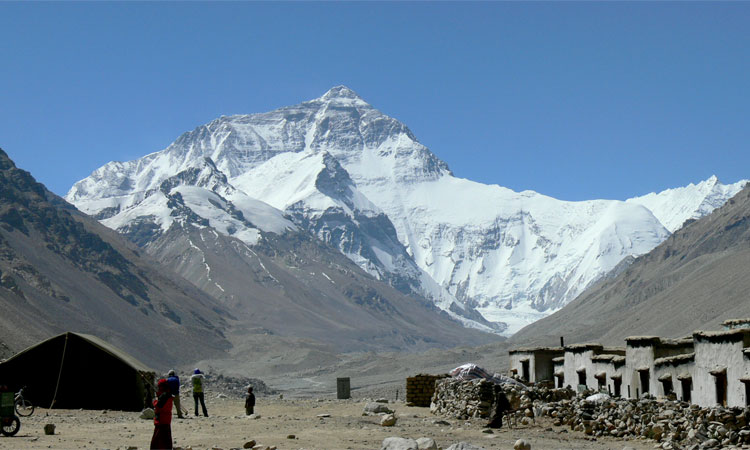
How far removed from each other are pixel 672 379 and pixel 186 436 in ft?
42.0

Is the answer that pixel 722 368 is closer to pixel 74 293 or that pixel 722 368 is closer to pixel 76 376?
pixel 76 376

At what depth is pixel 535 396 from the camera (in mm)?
27578

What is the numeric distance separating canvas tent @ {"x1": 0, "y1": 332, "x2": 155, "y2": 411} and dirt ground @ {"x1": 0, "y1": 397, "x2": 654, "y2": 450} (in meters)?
1.81

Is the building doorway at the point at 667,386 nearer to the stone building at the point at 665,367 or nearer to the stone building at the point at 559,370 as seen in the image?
the stone building at the point at 665,367

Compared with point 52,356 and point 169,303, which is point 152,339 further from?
point 52,356

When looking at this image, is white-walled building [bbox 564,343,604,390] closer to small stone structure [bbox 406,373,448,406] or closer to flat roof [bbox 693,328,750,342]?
small stone structure [bbox 406,373,448,406]

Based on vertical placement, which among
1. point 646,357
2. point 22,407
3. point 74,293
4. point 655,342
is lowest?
point 22,407

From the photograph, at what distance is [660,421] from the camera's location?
848 inches

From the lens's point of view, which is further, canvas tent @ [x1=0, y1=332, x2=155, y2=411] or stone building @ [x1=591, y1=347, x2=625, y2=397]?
canvas tent @ [x1=0, y1=332, x2=155, y2=411]

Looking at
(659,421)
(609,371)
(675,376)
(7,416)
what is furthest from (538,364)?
(7,416)

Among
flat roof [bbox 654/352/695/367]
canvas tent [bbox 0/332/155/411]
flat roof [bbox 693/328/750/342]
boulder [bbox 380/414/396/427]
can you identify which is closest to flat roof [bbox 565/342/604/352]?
flat roof [bbox 654/352/695/367]

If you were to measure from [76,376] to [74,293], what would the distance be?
131 m

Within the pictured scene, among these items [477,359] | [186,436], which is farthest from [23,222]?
[186,436]

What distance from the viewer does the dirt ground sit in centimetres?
2161
